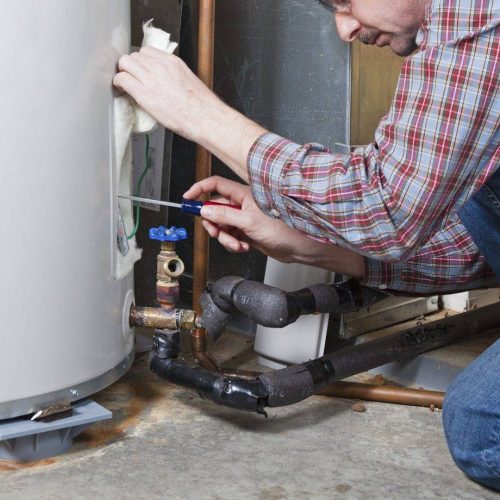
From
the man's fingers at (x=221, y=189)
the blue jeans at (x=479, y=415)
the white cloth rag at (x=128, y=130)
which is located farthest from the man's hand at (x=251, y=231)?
the blue jeans at (x=479, y=415)

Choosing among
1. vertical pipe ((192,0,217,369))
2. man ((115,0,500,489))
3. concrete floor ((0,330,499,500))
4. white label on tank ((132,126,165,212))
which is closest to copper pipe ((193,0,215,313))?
vertical pipe ((192,0,217,369))

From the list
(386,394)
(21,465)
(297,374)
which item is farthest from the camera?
(386,394)

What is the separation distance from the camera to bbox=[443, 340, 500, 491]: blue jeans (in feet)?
3.87

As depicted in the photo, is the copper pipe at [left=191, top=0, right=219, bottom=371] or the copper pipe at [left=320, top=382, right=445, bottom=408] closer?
the copper pipe at [left=320, top=382, right=445, bottom=408]

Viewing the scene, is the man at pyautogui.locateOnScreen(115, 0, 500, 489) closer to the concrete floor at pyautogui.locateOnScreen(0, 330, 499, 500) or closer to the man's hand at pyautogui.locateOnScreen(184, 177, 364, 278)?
the man's hand at pyautogui.locateOnScreen(184, 177, 364, 278)

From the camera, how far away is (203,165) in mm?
1712

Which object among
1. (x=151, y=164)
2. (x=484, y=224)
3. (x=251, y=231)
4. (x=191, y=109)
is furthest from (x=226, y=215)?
(x=151, y=164)

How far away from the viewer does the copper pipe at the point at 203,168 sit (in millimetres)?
1657

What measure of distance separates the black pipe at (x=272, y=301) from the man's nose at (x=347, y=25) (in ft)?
1.51

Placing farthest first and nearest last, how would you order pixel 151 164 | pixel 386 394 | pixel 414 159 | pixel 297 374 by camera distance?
pixel 151 164
pixel 386 394
pixel 297 374
pixel 414 159

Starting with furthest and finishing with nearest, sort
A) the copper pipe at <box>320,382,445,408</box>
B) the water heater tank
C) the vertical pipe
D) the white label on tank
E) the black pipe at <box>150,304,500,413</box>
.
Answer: the white label on tank, the vertical pipe, the copper pipe at <box>320,382,445,408</box>, the black pipe at <box>150,304,500,413</box>, the water heater tank

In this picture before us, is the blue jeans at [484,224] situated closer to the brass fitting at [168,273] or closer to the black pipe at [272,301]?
the black pipe at [272,301]

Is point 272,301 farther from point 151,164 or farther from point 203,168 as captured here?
point 151,164

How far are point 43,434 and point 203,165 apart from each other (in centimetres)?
65
